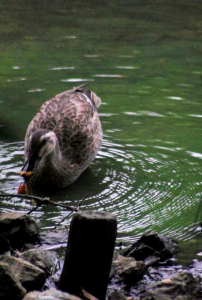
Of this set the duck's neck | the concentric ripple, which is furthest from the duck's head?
the concentric ripple

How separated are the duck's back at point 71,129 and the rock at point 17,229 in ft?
6.43

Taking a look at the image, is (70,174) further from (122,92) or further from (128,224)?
(122,92)

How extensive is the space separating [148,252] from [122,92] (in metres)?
5.22

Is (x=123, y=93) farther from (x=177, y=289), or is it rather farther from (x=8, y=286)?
(x=8, y=286)

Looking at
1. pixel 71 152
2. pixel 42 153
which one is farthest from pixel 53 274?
pixel 71 152

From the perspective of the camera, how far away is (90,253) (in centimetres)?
475

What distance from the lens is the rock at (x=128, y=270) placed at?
5230 mm

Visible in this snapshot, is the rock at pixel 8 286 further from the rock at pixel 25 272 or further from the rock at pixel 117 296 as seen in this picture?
the rock at pixel 117 296

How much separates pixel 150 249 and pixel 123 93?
5.16 meters

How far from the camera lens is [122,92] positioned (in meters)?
10.5

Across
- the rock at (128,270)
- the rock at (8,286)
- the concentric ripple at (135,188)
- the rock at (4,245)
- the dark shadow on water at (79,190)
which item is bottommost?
the dark shadow on water at (79,190)

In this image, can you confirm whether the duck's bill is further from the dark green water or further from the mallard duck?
the dark green water

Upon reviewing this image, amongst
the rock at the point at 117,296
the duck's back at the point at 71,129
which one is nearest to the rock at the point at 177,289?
the rock at the point at 117,296

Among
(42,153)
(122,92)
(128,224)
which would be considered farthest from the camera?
(122,92)
